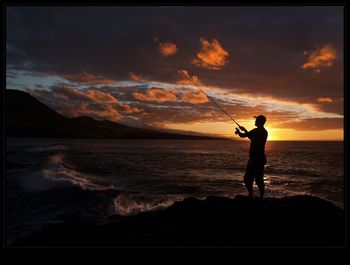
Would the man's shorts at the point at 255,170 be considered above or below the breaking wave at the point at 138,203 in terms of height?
above

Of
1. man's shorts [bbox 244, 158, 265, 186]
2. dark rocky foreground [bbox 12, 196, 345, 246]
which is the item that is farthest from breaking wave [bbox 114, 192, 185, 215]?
man's shorts [bbox 244, 158, 265, 186]

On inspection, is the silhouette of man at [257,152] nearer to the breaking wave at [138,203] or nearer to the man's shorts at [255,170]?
the man's shorts at [255,170]

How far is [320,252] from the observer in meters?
5.05

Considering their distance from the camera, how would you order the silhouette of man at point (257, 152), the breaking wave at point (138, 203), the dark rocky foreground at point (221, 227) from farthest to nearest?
the breaking wave at point (138, 203) < the silhouette of man at point (257, 152) < the dark rocky foreground at point (221, 227)

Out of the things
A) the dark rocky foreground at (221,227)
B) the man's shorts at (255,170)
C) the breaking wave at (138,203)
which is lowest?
the breaking wave at (138,203)

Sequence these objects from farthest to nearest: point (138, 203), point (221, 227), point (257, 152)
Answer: point (138, 203), point (257, 152), point (221, 227)

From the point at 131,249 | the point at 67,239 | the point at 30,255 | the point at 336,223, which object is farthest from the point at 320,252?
the point at 67,239

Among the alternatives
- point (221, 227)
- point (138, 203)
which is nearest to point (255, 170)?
point (221, 227)

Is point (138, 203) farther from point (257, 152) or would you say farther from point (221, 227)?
point (257, 152)

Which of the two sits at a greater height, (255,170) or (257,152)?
(257,152)

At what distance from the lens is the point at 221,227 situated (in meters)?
7.82

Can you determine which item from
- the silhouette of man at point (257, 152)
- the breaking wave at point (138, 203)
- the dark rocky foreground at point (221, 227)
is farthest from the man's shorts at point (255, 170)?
the breaking wave at point (138, 203)

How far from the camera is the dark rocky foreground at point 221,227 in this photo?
7188 mm

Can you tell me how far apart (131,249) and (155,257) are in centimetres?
44
